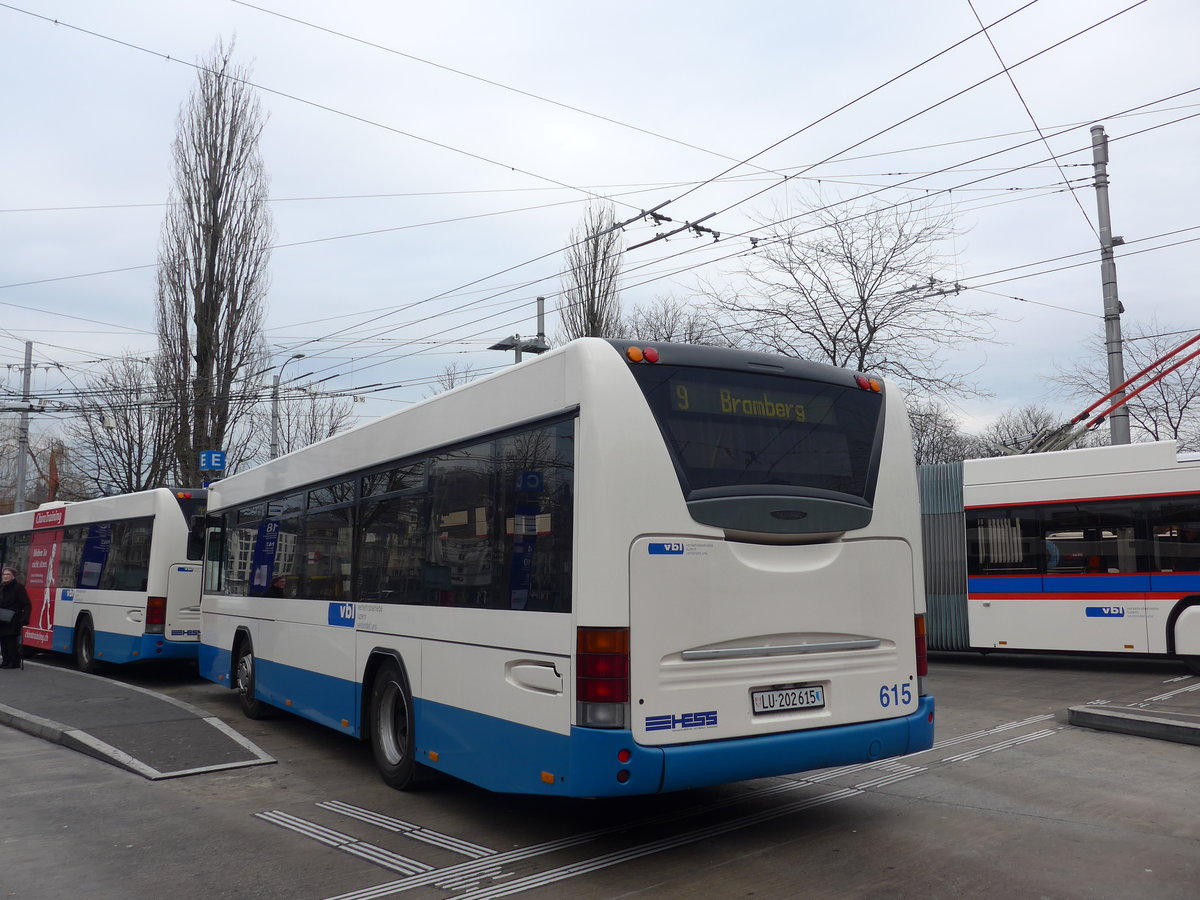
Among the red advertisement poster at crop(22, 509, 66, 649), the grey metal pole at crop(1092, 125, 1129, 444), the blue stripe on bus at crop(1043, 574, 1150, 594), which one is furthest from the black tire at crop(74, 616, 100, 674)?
the grey metal pole at crop(1092, 125, 1129, 444)

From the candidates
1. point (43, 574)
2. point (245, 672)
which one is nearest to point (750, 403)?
point (245, 672)

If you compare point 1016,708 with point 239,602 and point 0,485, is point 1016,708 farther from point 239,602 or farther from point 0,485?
point 0,485

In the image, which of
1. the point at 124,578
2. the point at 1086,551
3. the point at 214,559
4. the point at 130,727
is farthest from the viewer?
the point at 124,578

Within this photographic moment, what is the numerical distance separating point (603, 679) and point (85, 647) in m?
14.4

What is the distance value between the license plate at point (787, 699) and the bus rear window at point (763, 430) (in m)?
1.17

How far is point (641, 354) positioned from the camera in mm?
5879

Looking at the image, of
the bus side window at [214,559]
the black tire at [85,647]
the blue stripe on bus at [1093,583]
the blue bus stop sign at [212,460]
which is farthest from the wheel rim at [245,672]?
the blue bus stop sign at [212,460]

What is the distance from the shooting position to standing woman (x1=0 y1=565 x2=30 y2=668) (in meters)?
16.8

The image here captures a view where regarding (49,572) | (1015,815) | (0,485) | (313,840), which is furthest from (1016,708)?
(0,485)

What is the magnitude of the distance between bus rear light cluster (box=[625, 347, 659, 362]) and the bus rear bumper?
2071 mm

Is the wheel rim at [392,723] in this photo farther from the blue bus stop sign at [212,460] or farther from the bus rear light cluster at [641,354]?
the blue bus stop sign at [212,460]

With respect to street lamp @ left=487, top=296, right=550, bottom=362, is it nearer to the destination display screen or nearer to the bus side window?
the bus side window

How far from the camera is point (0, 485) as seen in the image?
65750mm

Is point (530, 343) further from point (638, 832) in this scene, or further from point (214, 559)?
point (638, 832)
